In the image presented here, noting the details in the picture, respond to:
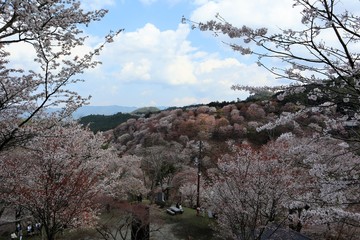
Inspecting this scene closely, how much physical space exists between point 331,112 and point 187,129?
43.2 metres

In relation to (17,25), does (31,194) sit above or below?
below

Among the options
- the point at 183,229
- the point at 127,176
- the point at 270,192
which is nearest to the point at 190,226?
the point at 183,229

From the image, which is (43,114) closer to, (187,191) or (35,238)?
(35,238)

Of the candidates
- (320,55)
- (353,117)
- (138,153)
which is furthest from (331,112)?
(138,153)

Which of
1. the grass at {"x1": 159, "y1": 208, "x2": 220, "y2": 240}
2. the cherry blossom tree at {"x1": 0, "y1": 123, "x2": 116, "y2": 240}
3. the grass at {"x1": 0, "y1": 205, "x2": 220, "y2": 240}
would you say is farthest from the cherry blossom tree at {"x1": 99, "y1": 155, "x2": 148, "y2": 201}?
the cherry blossom tree at {"x1": 0, "y1": 123, "x2": 116, "y2": 240}

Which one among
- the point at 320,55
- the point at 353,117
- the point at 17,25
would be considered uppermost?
the point at 17,25

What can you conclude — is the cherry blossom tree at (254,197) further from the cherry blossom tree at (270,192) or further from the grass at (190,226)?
the grass at (190,226)

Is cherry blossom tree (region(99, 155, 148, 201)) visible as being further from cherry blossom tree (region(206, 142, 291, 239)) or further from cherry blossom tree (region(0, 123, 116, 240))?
cherry blossom tree (region(206, 142, 291, 239))

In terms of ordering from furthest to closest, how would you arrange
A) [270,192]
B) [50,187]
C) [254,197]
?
1. [270,192]
2. [254,197]
3. [50,187]

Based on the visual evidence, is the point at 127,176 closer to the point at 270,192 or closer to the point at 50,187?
the point at 270,192

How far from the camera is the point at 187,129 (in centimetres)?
4741

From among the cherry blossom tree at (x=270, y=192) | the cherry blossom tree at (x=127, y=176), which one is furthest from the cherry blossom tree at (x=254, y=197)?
the cherry blossom tree at (x=127, y=176)

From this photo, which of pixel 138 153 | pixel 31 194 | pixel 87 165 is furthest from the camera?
pixel 138 153

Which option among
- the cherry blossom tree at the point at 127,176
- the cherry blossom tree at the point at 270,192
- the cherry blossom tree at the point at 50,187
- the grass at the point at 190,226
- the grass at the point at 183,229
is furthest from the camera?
the cherry blossom tree at the point at 127,176
